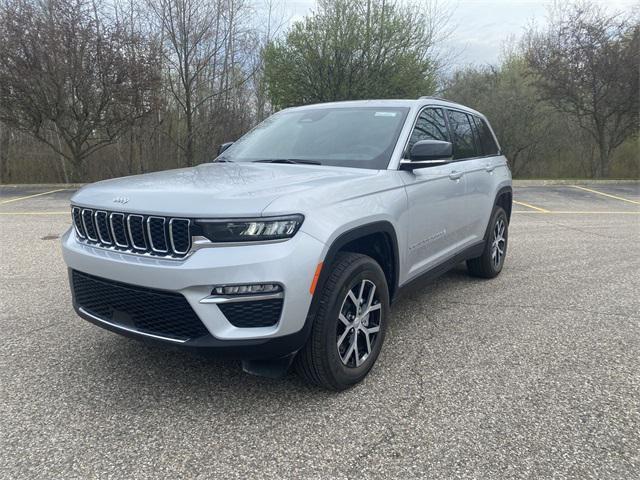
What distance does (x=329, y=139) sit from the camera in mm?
3744

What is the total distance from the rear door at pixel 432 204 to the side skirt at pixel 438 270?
5 centimetres

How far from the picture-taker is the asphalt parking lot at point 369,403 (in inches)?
89.2

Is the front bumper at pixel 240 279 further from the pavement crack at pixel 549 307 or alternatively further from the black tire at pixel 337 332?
the pavement crack at pixel 549 307

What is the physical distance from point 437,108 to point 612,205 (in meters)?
10.5

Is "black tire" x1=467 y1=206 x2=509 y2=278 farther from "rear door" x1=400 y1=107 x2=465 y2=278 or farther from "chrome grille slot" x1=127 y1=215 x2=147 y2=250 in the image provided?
"chrome grille slot" x1=127 y1=215 x2=147 y2=250

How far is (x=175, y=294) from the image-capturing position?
2.37 m

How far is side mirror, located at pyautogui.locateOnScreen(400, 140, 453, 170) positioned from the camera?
10.7 feet

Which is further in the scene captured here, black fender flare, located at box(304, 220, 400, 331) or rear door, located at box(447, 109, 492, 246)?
rear door, located at box(447, 109, 492, 246)

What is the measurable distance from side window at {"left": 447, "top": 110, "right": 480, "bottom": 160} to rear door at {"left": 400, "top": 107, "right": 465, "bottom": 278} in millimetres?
186

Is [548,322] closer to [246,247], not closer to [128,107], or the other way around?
[246,247]

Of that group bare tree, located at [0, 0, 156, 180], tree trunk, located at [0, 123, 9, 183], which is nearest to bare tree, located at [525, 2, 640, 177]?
bare tree, located at [0, 0, 156, 180]

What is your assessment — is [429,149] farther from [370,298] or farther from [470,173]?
[470,173]

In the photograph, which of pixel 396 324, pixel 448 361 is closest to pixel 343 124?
pixel 396 324

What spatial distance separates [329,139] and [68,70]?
47.7ft
